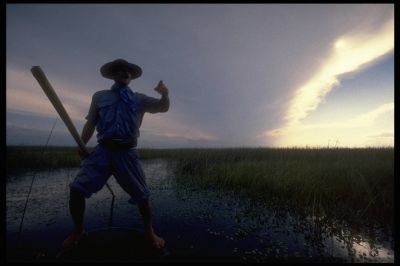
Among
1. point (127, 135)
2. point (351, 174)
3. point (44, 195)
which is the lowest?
point (44, 195)

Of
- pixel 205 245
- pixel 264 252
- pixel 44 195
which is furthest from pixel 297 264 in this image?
pixel 44 195

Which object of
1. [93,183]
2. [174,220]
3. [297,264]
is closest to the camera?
[297,264]

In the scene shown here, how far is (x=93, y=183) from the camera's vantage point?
285 centimetres

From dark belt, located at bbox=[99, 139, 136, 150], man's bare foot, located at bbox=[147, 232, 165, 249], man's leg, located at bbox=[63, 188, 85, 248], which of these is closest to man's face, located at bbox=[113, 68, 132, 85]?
dark belt, located at bbox=[99, 139, 136, 150]

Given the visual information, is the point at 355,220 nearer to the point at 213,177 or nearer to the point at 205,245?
the point at 205,245

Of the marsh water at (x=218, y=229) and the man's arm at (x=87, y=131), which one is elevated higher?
the man's arm at (x=87, y=131)

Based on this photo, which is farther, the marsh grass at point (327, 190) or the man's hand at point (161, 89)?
the marsh grass at point (327, 190)

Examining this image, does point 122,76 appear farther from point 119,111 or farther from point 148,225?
point 148,225

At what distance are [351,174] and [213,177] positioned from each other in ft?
12.5

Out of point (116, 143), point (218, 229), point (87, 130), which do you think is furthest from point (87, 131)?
point (218, 229)

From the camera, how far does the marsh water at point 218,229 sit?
9.28 ft

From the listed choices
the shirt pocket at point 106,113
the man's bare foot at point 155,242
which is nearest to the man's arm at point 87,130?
the shirt pocket at point 106,113

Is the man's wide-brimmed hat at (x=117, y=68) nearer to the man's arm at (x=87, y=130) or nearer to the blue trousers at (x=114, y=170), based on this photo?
the man's arm at (x=87, y=130)

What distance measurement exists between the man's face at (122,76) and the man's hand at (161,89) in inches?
20.1
